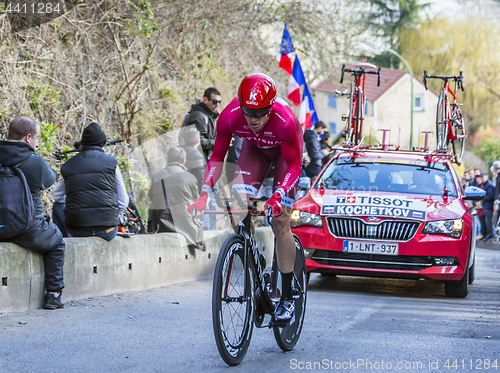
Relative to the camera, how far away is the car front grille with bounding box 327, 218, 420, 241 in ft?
28.0

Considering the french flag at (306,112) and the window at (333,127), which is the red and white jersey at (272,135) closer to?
the french flag at (306,112)

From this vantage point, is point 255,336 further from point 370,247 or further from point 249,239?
point 370,247

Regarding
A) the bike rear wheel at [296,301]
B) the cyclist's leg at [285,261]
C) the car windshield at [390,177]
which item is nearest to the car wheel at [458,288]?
the car windshield at [390,177]

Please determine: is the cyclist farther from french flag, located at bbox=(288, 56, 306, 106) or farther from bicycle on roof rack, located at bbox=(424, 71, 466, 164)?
french flag, located at bbox=(288, 56, 306, 106)

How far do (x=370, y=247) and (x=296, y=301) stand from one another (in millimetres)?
3115

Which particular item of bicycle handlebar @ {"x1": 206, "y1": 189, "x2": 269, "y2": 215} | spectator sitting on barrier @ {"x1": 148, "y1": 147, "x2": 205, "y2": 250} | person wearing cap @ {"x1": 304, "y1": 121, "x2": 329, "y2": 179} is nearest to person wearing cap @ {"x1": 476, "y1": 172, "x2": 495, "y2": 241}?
person wearing cap @ {"x1": 304, "y1": 121, "x2": 329, "y2": 179}

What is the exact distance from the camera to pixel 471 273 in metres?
10.1

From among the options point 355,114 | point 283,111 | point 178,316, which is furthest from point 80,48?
point 283,111

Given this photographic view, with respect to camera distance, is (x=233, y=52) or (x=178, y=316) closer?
(x=178, y=316)

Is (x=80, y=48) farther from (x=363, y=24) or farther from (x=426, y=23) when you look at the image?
(x=426, y=23)

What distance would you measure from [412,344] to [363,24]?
18812 mm

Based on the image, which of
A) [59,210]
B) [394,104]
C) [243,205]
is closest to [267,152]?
[243,205]

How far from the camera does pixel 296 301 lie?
18.5ft

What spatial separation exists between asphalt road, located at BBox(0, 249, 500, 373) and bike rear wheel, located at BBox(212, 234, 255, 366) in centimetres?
17
